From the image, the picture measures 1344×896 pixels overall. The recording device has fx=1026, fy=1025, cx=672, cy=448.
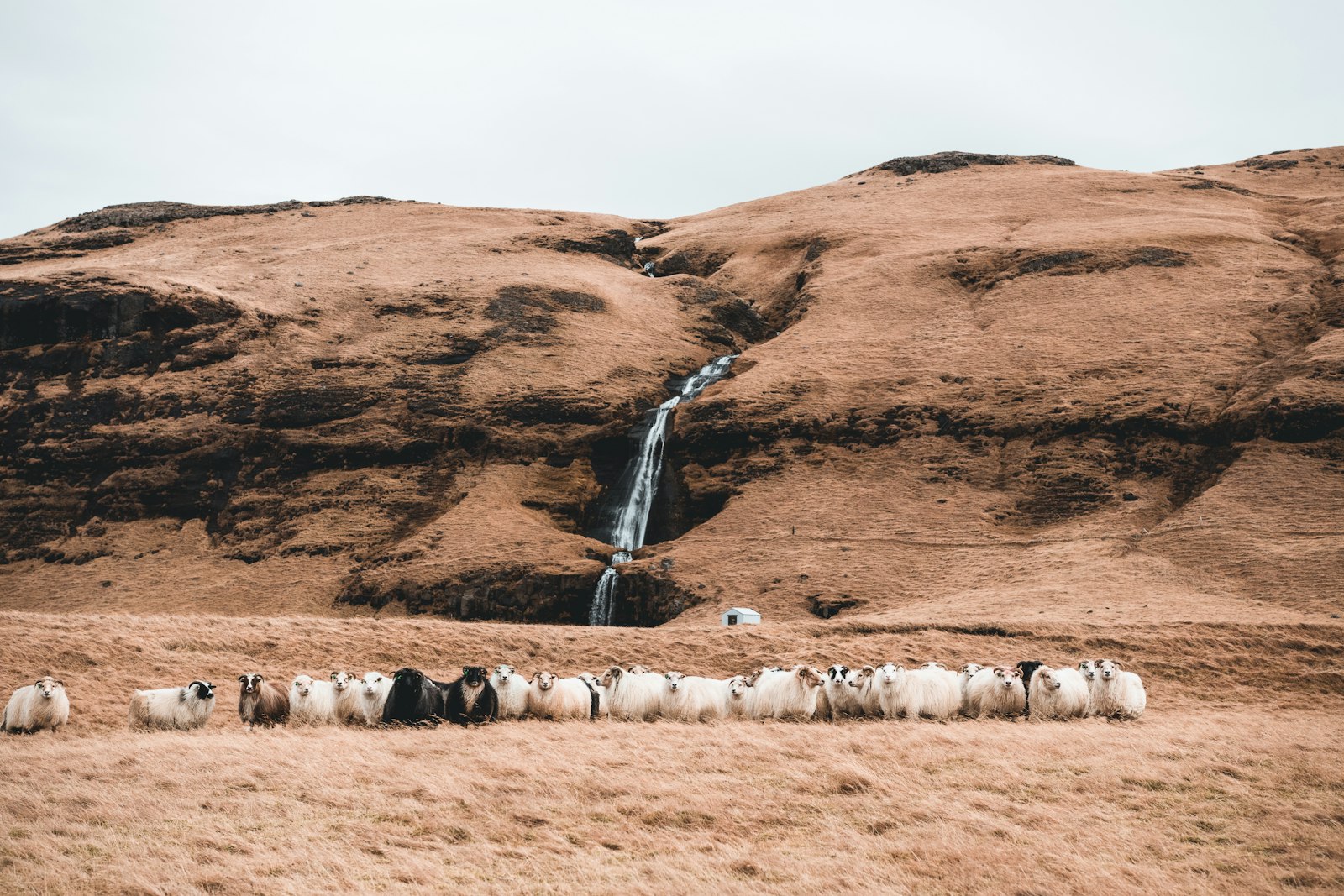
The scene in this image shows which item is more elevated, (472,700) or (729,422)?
(729,422)

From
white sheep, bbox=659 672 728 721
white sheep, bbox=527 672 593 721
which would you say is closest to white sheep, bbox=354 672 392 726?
white sheep, bbox=527 672 593 721

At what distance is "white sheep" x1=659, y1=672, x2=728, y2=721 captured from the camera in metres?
21.5

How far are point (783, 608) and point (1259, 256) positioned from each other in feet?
170

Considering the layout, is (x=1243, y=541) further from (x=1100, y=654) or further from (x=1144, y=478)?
(x=1100, y=654)

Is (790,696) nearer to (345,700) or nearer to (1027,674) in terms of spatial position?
(1027,674)

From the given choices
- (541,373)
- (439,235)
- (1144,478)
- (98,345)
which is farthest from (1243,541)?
(439,235)

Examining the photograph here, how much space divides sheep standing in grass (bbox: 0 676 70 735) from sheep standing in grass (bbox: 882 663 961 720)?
16.1 m

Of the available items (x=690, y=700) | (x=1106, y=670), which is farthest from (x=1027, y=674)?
(x=690, y=700)

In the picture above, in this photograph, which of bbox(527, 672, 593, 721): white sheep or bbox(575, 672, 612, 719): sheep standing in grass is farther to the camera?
bbox(575, 672, 612, 719): sheep standing in grass

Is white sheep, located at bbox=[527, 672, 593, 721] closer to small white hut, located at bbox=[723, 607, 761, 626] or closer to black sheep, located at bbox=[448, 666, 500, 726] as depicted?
black sheep, located at bbox=[448, 666, 500, 726]

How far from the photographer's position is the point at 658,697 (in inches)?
858

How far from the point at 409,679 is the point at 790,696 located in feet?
25.7

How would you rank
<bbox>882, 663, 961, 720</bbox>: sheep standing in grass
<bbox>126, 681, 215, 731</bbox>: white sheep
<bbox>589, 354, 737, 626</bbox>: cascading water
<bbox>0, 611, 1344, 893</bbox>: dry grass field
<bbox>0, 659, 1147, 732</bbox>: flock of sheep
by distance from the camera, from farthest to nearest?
<bbox>589, 354, 737, 626</bbox>: cascading water < <bbox>882, 663, 961, 720</bbox>: sheep standing in grass < <bbox>0, 659, 1147, 732</bbox>: flock of sheep < <bbox>126, 681, 215, 731</bbox>: white sheep < <bbox>0, 611, 1344, 893</bbox>: dry grass field

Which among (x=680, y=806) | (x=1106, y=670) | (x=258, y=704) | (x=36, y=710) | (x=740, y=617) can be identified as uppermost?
(x=680, y=806)
